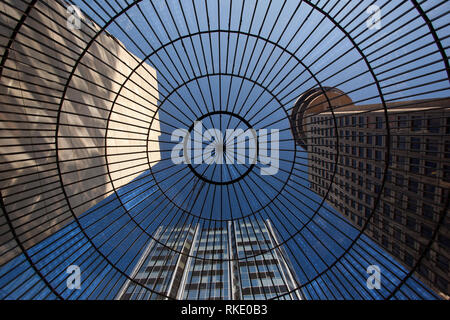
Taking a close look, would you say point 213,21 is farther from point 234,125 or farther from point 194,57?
point 234,125

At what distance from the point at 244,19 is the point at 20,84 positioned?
10.2 m

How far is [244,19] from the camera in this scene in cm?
1035

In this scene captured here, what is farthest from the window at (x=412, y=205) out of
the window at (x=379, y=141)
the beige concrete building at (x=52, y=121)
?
the beige concrete building at (x=52, y=121)

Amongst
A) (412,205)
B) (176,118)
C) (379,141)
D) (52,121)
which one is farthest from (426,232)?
(52,121)

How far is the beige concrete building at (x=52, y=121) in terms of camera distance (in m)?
9.11

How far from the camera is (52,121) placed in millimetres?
12359

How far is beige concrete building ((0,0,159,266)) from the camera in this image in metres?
9.11

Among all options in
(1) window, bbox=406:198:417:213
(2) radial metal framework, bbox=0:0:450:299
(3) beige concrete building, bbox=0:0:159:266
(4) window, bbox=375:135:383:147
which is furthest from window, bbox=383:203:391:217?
(3) beige concrete building, bbox=0:0:159:266

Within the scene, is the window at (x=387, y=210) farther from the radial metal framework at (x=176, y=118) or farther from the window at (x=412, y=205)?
the radial metal framework at (x=176, y=118)

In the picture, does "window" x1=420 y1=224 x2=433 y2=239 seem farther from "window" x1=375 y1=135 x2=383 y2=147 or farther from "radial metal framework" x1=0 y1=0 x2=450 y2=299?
"radial metal framework" x1=0 y1=0 x2=450 y2=299

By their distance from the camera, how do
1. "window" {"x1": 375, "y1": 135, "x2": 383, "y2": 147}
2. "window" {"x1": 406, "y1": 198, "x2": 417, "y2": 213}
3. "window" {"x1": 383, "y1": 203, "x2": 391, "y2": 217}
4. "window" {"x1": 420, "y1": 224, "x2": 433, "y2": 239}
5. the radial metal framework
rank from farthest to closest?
"window" {"x1": 375, "y1": 135, "x2": 383, "y2": 147} < "window" {"x1": 383, "y1": 203, "x2": 391, "y2": 217} < "window" {"x1": 406, "y1": 198, "x2": 417, "y2": 213} < "window" {"x1": 420, "y1": 224, "x2": 433, "y2": 239} < the radial metal framework
